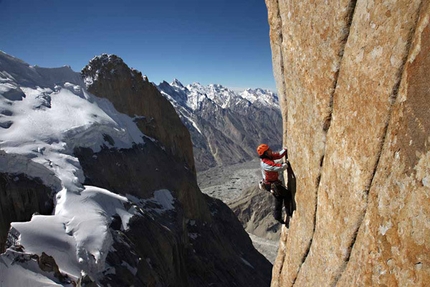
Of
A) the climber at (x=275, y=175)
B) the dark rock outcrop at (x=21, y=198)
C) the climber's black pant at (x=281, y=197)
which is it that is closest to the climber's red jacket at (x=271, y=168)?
the climber at (x=275, y=175)

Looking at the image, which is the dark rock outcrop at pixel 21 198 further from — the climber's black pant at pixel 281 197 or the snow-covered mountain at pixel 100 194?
the climber's black pant at pixel 281 197

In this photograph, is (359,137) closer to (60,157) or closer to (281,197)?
(281,197)

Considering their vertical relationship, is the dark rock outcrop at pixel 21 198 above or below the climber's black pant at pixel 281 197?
below

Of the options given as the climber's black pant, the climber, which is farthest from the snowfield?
the climber

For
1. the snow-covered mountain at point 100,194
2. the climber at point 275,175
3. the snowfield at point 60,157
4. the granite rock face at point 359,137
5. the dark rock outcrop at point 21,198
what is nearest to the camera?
the granite rock face at point 359,137

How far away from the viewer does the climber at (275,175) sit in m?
8.34

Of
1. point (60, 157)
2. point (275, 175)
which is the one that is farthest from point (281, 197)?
point (60, 157)

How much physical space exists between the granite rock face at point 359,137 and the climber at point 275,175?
64 centimetres

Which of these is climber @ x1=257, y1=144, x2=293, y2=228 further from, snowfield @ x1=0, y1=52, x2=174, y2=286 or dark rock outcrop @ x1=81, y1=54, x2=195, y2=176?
dark rock outcrop @ x1=81, y1=54, x2=195, y2=176

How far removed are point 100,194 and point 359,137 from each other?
22170mm

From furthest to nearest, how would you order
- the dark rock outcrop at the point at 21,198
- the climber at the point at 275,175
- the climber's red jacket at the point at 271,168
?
the dark rock outcrop at the point at 21,198 → the climber at the point at 275,175 → the climber's red jacket at the point at 271,168

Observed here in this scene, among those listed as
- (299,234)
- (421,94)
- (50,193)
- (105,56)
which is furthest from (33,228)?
(105,56)

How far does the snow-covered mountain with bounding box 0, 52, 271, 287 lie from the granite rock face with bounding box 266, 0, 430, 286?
13.4 m

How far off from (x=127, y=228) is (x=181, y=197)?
21.3m
